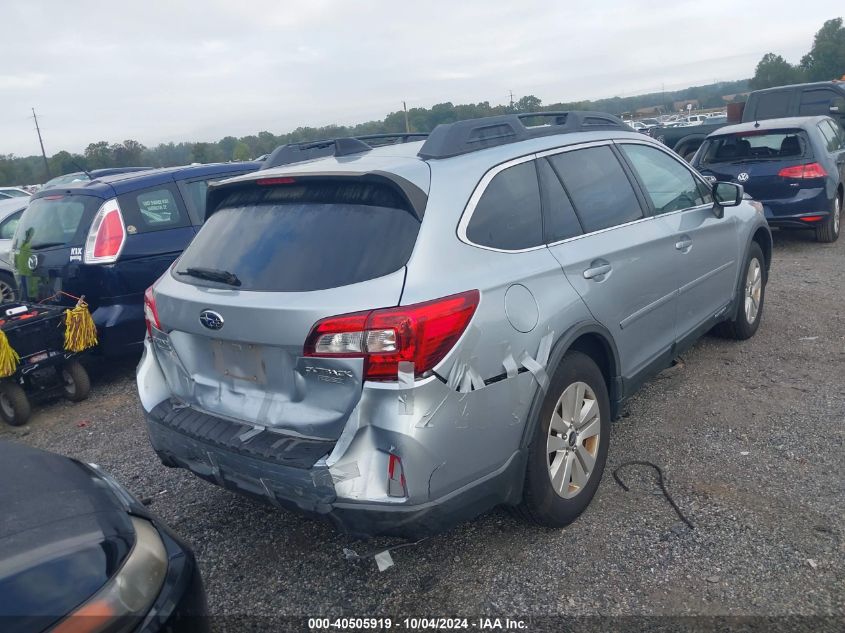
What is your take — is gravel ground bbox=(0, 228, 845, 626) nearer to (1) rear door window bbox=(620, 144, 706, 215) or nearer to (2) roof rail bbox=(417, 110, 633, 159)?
(1) rear door window bbox=(620, 144, 706, 215)

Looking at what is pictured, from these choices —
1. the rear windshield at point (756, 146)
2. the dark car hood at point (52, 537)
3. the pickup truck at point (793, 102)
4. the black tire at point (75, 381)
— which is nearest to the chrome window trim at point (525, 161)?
the dark car hood at point (52, 537)

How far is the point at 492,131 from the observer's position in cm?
326

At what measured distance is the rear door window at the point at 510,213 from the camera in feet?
9.22

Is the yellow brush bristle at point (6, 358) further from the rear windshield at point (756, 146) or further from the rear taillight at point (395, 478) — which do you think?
the rear windshield at point (756, 146)

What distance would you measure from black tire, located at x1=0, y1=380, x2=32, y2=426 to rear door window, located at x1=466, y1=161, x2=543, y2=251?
13.7ft

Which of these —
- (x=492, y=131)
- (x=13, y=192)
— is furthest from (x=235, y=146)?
(x=492, y=131)

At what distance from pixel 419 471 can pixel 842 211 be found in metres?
10.4

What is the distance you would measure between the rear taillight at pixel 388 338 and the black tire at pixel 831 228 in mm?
8103

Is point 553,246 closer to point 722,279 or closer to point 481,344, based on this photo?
point 481,344

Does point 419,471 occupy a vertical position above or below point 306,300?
below

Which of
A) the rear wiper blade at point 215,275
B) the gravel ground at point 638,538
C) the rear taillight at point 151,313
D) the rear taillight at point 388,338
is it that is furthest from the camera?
the rear taillight at point 151,313

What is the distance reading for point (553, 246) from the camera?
3092 millimetres

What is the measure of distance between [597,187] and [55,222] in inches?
184

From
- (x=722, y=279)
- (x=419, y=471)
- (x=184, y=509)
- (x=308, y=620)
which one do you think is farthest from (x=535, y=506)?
(x=722, y=279)
